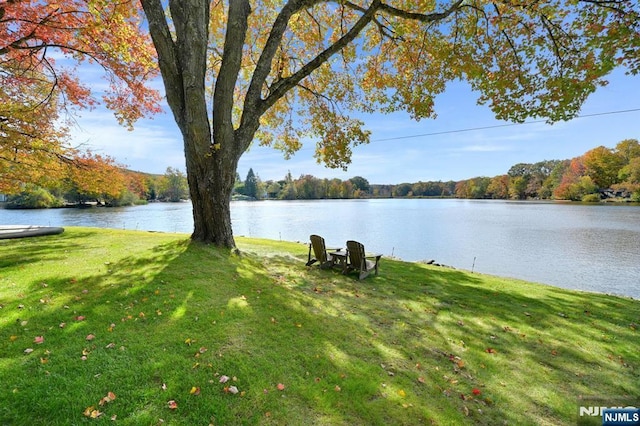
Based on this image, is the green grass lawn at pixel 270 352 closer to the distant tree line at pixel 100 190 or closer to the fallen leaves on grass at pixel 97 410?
the fallen leaves on grass at pixel 97 410

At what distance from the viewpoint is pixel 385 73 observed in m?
12.4

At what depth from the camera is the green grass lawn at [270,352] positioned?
2.76m

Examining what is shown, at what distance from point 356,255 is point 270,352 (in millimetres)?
5117

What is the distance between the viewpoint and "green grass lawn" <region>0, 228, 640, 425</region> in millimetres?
2760

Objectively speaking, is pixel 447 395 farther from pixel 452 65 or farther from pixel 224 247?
pixel 452 65

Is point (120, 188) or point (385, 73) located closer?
point (385, 73)

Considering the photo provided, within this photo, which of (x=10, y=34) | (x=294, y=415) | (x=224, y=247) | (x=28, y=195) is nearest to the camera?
(x=294, y=415)

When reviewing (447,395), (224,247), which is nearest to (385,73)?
(224,247)

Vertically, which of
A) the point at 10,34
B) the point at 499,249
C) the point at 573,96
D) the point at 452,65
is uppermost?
the point at 10,34

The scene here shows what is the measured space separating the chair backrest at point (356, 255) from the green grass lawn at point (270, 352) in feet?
5.57

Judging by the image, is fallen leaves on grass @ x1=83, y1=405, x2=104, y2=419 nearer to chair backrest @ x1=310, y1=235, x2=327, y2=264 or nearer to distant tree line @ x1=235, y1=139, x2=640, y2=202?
chair backrest @ x1=310, y1=235, x2=327, y2=264

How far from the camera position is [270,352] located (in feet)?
12.1

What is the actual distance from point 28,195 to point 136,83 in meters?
70.0

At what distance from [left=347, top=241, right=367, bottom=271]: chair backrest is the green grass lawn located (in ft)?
5.57
